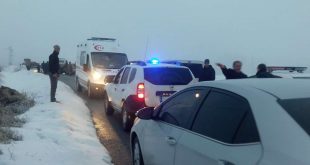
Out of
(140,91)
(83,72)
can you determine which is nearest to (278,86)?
(140,91)

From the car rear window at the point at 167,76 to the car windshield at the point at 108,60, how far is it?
10153mm

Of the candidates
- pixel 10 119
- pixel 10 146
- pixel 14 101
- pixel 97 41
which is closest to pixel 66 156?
pixel 10 146

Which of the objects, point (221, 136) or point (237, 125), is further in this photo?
point (221, 136)

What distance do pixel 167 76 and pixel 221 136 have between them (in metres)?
7.73

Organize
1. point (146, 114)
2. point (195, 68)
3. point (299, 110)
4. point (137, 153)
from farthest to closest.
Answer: point (195, 68), point (137, 153), point (146, 114), point (299, 110)

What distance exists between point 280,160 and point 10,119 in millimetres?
8511

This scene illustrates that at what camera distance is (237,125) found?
4.04m

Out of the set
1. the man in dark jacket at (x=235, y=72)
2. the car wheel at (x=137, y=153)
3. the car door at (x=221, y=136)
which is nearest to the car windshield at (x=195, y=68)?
the man in dark jacket at (x=235, y=72)

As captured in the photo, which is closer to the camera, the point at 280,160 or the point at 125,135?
the point at 280,160

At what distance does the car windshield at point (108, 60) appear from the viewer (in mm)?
22161

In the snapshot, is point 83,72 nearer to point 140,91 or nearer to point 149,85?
point 140,91

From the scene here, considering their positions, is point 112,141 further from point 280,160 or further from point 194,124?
point 280,160

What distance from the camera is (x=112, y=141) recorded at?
1061 cm

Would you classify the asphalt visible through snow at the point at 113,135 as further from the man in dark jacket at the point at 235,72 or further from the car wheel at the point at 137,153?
the man in dark jacket at the point at 235,72
